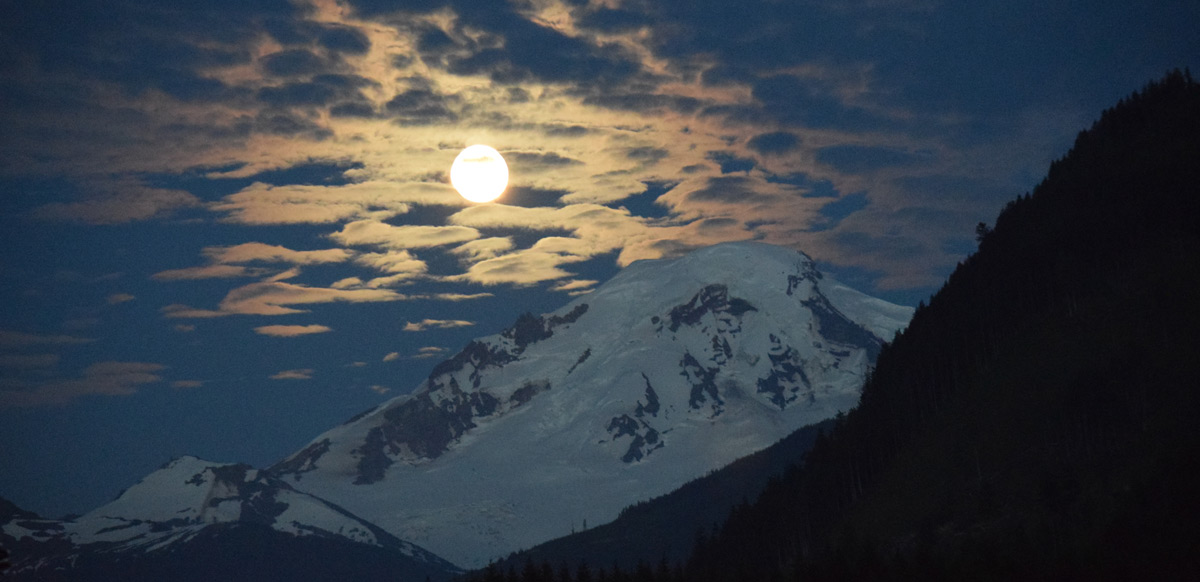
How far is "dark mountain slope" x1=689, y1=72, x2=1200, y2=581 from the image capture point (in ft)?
408

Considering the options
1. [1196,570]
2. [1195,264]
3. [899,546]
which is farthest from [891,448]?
[1196,570]

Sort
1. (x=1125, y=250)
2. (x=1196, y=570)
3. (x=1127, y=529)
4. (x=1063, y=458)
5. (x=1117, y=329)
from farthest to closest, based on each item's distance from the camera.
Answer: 1. (x=1125, y=250)
2. (x=1117, y=329)
3. (x=1063, y=458)
4. (x=1127, y=529)
5. (x=1196, y=570)

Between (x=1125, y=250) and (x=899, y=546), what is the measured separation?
62126 millimetres

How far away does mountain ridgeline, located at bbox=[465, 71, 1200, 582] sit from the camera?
124562 mm

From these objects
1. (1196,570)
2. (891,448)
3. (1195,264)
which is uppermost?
(1195,264)

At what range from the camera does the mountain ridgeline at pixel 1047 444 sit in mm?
124562

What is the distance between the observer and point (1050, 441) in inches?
6112

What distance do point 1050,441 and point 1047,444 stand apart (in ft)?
2.06

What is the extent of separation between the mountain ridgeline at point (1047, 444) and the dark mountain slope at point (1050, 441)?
27 cm

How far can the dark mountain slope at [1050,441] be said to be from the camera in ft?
408

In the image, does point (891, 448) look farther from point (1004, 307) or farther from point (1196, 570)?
point (1196, 570)

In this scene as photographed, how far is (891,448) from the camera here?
628ft

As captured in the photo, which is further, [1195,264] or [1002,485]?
[1195,264]

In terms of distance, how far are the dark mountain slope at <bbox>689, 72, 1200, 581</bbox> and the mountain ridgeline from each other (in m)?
0.27
